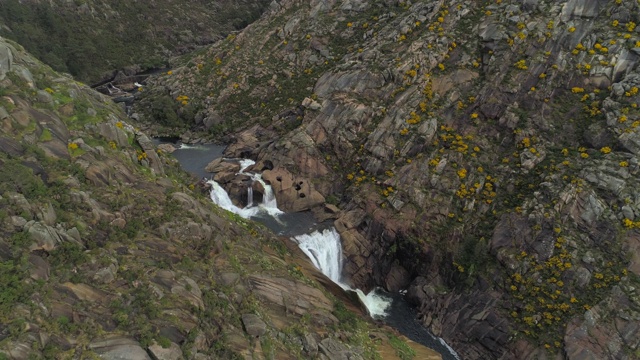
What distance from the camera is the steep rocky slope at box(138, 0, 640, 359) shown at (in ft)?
150

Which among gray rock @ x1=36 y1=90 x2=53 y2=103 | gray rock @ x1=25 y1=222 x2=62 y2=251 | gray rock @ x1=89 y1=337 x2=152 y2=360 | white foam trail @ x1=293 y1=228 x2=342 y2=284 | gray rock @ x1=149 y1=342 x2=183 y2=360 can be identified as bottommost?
white foam trail @ x1=293 y1=228 x2=342 y2=284

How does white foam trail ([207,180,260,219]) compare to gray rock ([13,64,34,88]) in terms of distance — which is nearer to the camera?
gray rock ([13,64,34,88])

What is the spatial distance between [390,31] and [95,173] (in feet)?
183

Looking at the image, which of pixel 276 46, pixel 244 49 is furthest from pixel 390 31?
pixel 244 49

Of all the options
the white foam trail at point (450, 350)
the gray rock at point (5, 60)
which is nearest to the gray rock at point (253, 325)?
the white foam trail at point (450, 350)

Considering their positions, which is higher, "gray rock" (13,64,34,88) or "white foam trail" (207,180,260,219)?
"gray rock" (13,64,34,88)

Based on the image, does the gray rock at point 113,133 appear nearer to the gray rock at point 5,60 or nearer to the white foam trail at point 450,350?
the gray rock at point 5,60

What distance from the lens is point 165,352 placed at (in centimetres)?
2430

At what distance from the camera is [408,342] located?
43688 mm

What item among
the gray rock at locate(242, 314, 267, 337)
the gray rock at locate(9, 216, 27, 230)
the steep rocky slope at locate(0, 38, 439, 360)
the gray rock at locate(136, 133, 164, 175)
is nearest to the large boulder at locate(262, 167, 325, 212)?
the steep rocky slope at locate(0, 38, 439, 360)

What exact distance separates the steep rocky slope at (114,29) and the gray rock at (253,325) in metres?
95.1

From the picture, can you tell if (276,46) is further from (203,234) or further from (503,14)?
(203,234)

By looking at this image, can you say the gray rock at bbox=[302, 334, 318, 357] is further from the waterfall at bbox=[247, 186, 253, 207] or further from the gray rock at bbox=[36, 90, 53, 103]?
the waterfall at bbox=[247, 186, 253, 207]

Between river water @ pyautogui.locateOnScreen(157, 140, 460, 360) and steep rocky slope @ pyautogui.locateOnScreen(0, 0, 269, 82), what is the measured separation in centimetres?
6741
